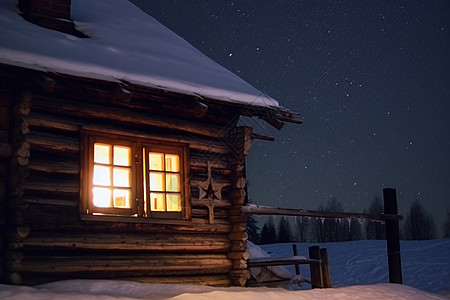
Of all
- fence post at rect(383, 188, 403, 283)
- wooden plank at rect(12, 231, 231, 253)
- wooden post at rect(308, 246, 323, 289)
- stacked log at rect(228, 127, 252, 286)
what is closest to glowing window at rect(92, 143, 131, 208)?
wooden plank at rect(12, 231, 231, 253)

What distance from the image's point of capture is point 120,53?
9.70 m

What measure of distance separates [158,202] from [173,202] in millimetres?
282

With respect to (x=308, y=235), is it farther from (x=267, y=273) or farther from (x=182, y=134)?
(x=182, y=134)

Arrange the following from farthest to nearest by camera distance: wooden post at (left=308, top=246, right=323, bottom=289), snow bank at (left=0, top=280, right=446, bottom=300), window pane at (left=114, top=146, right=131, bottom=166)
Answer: wooden post at (left=308, top=246, right=323, bottom=289) < window pane at (left=114, top=146, right=131, bottom=166) < snow bank at (left=0, top=280, right=446, bottom=300)

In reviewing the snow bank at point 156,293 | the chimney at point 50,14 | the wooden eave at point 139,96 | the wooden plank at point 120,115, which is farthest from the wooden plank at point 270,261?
the chimney at point 50,14

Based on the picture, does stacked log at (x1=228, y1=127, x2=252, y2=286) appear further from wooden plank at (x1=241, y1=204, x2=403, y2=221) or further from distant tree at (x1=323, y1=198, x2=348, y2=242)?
distant tree at (x1=323, y1=198, x2=348, y2=242)

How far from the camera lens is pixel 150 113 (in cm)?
962

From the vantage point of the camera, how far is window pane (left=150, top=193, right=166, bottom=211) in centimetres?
949

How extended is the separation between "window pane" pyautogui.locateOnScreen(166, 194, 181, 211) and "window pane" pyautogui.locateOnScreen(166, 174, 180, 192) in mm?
109

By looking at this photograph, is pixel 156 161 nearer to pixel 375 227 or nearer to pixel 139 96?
pixel 139 96

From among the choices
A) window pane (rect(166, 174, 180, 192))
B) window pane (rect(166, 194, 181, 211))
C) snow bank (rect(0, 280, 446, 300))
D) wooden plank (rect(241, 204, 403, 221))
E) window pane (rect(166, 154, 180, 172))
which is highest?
window pane (rect(166, 154, 180, 172))

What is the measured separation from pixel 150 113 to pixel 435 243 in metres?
29.1

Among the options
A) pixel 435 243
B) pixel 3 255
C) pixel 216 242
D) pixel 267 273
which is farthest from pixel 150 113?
pixel 435 243

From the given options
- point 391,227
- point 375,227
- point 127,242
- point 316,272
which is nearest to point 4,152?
point 127,242
